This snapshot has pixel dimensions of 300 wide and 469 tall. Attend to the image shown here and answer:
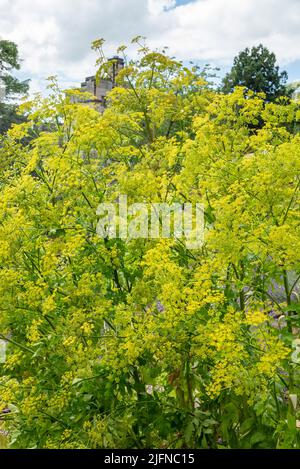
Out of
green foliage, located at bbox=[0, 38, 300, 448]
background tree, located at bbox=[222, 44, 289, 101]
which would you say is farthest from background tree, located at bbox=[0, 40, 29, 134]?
green foliage, located at bbox=[0, 38, 300, 448]

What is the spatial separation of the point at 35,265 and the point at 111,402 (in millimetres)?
1052

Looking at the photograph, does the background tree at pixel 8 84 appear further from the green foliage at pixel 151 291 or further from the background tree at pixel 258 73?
the green foliage at pixel 151 291

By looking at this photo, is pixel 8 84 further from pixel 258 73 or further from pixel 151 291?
pixel 151 291

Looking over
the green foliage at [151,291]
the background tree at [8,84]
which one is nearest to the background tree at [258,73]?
the background tree at [8,84]

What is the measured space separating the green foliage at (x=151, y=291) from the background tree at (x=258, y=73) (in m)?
26.5

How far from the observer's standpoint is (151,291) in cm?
307

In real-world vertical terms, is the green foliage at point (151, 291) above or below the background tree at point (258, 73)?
below

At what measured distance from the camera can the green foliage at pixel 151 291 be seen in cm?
264

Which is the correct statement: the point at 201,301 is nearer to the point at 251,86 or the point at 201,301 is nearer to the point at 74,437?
the point at 74,437

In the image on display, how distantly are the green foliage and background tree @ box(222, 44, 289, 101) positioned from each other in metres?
26.5

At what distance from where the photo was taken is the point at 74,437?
286cm

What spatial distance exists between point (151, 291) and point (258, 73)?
90.7 ft

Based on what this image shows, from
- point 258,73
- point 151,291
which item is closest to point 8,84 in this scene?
point 258,73

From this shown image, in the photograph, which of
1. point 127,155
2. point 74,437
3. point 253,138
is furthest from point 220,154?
point 74,437
